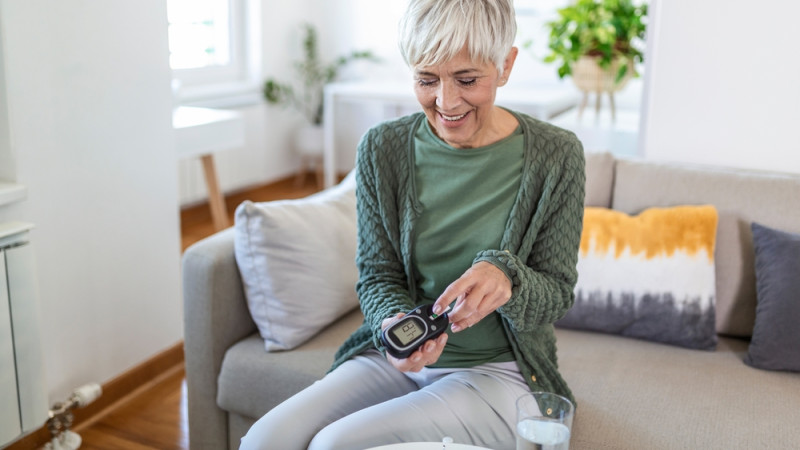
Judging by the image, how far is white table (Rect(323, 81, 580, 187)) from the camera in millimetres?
3734

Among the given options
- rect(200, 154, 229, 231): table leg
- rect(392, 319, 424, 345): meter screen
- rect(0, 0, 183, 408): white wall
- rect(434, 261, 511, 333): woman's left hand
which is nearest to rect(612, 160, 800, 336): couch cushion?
rect(434, 261, 511, 333): woman's left hand

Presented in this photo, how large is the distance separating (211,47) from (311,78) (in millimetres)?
782

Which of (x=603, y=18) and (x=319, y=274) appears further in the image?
(x=603, y=18)

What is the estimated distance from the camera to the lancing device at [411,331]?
119 cm

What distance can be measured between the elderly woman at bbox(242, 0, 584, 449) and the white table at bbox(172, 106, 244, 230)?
170 centimetres

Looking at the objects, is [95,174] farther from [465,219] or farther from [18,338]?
[465,219]

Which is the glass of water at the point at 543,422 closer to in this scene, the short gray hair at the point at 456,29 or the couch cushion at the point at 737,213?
the short gray hair at the point at 456,29

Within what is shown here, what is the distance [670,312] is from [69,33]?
157cm

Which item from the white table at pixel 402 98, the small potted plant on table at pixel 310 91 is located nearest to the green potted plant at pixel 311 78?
the small potted plant on table at pixel 310 91

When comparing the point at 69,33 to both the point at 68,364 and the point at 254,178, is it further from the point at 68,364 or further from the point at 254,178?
the point at 254,178

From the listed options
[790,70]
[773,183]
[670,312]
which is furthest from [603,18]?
[670,312]

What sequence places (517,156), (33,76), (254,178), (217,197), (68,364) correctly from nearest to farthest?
(517,156) < (33,76) < (68,364) < (217,197) < (254,178)

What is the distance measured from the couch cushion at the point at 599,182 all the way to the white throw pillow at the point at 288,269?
0.65 m

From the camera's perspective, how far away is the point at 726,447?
4.66 ft
